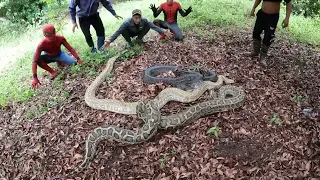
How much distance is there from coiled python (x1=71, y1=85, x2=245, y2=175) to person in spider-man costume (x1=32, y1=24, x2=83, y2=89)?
3.27m

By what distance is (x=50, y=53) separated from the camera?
30.4ft

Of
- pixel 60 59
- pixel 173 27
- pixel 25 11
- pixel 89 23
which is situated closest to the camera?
pixel 60 59

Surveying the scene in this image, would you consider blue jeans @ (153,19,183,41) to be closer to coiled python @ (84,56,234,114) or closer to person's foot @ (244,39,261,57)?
person's foot @ (244,39,261,57)

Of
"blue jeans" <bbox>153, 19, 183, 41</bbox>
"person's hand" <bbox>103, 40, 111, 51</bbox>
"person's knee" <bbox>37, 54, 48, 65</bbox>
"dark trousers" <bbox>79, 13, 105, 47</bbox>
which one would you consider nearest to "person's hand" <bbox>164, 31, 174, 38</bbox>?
"blue jeans" <bbox>153, 19, 183, 41</bbox>

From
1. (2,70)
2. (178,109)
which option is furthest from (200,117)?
(2,70)

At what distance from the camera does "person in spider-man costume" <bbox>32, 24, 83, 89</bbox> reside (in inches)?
342

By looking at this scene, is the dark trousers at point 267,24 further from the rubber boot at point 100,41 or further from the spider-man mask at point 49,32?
the spider-man mask at point 49,32

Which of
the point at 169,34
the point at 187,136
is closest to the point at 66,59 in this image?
the point at 169,34

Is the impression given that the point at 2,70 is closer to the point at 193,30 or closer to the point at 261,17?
the point at 193,30

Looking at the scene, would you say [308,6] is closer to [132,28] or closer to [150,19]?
[132,28]

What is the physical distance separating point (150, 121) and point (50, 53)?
439 cm

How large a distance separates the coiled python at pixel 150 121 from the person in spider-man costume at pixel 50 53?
3273 mm

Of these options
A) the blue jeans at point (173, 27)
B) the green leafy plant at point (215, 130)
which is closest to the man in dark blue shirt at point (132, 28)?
the blue jeans at point (173, 27)

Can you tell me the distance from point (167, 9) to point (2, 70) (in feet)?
19.1
